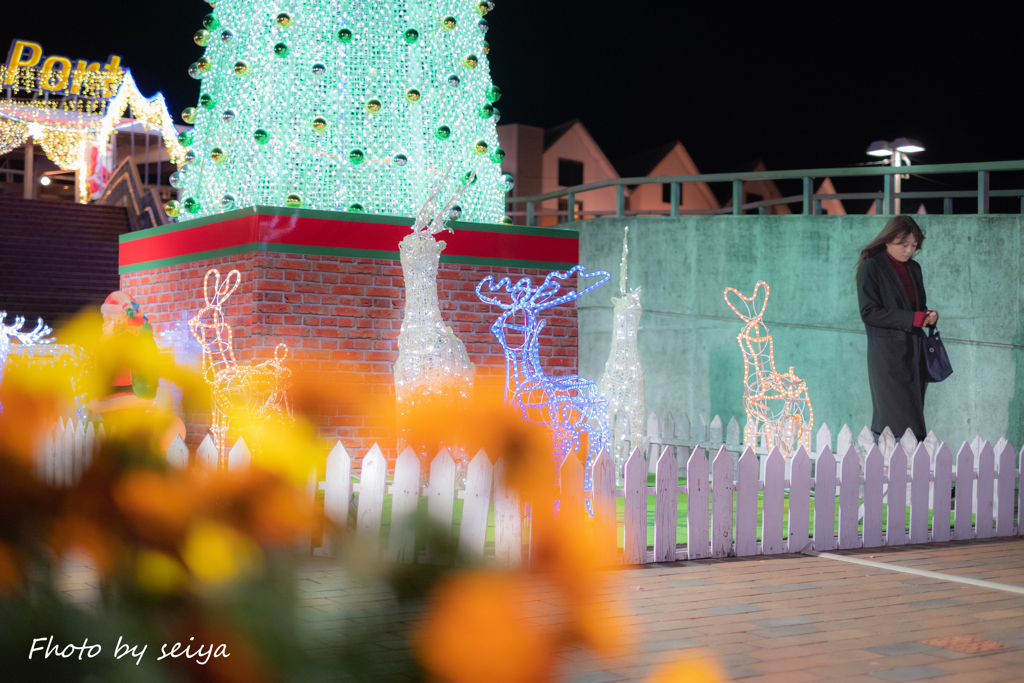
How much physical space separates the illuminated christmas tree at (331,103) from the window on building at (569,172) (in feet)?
116

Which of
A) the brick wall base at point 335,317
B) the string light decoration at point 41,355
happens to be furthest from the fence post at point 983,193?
the string light decoration at point 41,355

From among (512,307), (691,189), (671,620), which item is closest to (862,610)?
(671,620)

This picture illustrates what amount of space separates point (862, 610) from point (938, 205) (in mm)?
35874

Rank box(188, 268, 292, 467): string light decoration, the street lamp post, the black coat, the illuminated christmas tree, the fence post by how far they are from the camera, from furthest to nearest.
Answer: the street lamp post → the fence post → the black coat → the illuminated christmas tree → box(188, 268, 292, 467): string light decoration

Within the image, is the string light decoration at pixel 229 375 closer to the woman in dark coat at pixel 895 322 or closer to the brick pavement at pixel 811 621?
the brick pavement at pixel 811 621

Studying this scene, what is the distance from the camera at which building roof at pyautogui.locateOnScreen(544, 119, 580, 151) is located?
4450 centimetres

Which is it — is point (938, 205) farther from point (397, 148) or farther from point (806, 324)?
point (397, 148)

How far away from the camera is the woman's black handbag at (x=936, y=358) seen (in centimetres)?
1131

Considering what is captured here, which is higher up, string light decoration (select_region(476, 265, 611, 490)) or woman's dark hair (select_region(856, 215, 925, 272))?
woman's dark hair (select_region(856, 215, 925, 272))

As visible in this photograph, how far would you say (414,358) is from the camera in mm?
7645

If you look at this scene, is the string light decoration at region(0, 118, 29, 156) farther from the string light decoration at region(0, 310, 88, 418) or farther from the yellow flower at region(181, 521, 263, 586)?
the yellow flower at region(181, 521, 263, 586)

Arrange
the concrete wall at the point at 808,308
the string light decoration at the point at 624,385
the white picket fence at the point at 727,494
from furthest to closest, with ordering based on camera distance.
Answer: the concrete wall at the point at 808,308
the string light decoration at the point at 624,385
the white picket fence at the point at 727,494

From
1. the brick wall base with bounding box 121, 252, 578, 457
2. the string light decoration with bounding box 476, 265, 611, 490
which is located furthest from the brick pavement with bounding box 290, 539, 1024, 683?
the brick wall base with bounding box 121, 252, 578, 457

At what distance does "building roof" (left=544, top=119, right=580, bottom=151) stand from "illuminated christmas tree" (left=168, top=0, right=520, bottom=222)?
35.3 m
